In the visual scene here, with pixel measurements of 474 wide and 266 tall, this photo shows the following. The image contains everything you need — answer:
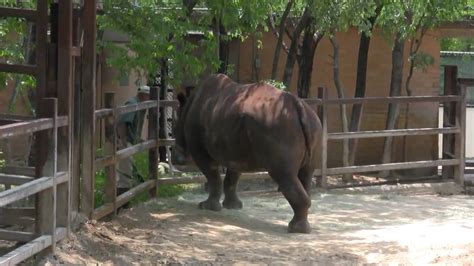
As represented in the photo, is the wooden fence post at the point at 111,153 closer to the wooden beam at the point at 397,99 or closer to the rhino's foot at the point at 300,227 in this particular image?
the rhino's foot at the point at 300,227

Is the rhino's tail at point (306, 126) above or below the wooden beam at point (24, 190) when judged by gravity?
above

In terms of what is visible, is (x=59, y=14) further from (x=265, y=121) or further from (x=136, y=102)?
(x=136, y=102)

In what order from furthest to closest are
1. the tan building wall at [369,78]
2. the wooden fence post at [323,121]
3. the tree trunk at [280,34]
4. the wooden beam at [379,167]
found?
the tan building wall at [369,78] → the tree trunk at [280,34] → the wooden beam at [379,167] → the wooden fence post at [323,121]

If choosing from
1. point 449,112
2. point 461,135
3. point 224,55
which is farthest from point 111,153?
point 449,112

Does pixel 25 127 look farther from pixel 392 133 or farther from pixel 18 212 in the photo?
pixel 392 133

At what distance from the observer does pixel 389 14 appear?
13352 millimetres

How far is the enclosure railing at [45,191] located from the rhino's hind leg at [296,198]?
2714 mm

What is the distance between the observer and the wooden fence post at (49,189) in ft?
22.5

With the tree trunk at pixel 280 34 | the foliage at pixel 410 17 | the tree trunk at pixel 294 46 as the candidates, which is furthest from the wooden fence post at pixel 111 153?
the foliage at pixel 410 17

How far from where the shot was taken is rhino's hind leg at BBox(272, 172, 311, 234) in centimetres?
926

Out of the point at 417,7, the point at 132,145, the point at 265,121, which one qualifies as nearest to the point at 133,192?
the point at 132,145

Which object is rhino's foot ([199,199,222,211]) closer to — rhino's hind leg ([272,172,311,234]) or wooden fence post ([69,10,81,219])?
rhino's hind leg ([272,172,311,234])

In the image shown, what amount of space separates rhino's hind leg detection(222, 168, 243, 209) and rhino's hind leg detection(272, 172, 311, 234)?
1.45m

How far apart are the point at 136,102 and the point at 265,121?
2387 millimetres
